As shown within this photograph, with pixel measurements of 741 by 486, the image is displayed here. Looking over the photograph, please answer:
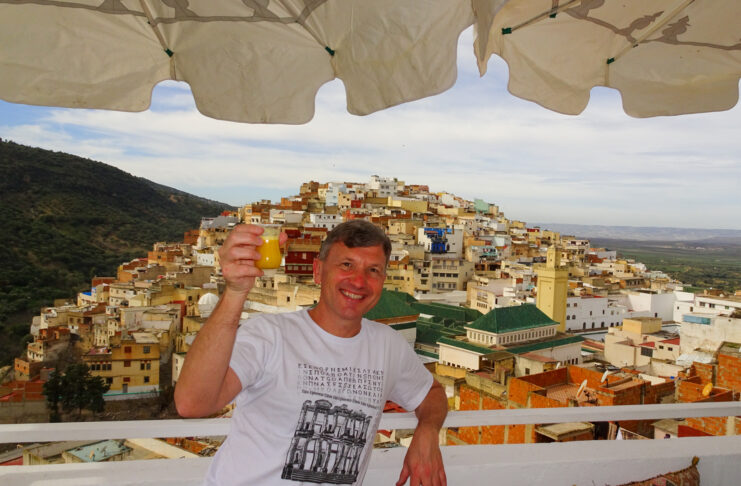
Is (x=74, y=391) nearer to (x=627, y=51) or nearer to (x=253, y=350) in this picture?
(x=253, y=350)

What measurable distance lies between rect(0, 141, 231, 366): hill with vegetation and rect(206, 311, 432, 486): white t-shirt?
23.4 metres

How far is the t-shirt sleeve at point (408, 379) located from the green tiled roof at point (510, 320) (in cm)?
1504

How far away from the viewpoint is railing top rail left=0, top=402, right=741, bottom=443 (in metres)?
1.08

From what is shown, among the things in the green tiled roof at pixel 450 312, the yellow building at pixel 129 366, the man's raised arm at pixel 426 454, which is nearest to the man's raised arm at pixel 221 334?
the man's raised arm at pixel 426 454

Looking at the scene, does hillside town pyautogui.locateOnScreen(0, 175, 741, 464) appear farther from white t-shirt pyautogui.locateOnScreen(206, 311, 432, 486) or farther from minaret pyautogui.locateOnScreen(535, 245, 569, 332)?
white t-shirt pyautogui.locateOnScreen(206, 311, 432, 486)

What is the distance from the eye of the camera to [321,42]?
46.7 inches

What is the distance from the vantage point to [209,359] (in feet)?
2.66

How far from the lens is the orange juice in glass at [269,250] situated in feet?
2.80

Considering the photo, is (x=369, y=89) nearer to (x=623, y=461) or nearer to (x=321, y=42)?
(x=321, y=42)

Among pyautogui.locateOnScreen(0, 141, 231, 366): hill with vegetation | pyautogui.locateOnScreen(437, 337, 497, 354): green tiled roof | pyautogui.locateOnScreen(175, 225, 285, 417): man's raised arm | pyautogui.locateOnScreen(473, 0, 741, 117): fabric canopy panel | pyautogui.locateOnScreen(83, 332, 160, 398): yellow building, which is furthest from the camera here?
pyautogui.locateOnScreen(0, 141, 231, 366): hill with vegetation

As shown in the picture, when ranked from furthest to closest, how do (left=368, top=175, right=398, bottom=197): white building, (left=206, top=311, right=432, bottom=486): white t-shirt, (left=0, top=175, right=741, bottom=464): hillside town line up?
(left=368, top=175, right=398, bottom=197): white building → (left=0, top=175, right=741, bottom=464): hillside town → (left=206, top=311, right=432, bottom=486): white t-shirt

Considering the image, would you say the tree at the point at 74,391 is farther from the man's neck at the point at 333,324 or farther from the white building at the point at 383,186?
the white building at the point at 383,186

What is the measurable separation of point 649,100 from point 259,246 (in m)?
1.29

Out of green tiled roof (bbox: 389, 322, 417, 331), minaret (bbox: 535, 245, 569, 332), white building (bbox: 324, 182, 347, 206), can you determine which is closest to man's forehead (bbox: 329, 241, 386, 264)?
green tiled roof (bbox: 389, 322, 417, 331)
